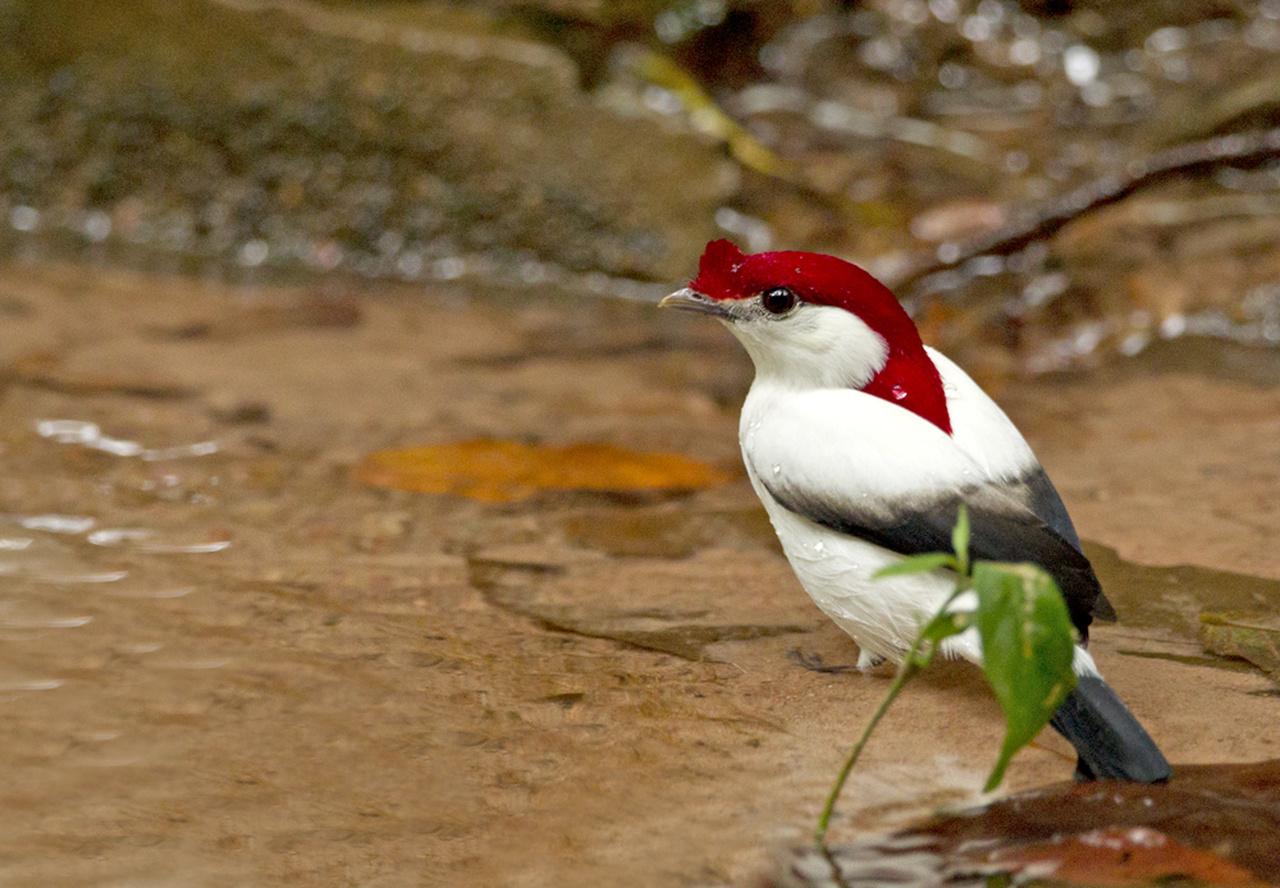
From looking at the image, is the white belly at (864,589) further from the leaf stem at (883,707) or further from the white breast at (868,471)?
the leaf stem at (883,707)

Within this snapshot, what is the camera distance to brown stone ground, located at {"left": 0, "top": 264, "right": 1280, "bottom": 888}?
2.28 meters

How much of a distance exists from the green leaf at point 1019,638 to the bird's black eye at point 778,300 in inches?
43.1

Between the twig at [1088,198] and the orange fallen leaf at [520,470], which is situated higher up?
the twig at [1088,198]

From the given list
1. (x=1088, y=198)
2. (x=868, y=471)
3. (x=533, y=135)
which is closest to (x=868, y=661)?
(x=868, y=471)

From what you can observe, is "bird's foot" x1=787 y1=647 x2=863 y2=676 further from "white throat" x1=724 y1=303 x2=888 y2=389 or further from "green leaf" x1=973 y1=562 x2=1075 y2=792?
"green leaf" x1=973 y1=562 x2=1075 y2=792

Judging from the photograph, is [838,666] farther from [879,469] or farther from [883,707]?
[883,707]

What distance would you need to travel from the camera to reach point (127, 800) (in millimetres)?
2344

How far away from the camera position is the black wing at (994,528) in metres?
2.49

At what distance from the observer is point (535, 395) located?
481 cm

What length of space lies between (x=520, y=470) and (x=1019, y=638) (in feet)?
7.86

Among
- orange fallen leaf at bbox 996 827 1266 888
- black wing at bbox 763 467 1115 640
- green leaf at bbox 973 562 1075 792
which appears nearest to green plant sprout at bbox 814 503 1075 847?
green leaf at bbox 973 562 1075 792

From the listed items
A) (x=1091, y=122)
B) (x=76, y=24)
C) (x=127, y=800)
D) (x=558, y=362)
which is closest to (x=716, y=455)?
(x=558, y=362)

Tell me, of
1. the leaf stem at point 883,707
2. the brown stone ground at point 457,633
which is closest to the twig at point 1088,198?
the brown stone ground at point 457,633

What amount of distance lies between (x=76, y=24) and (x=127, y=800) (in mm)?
4980
